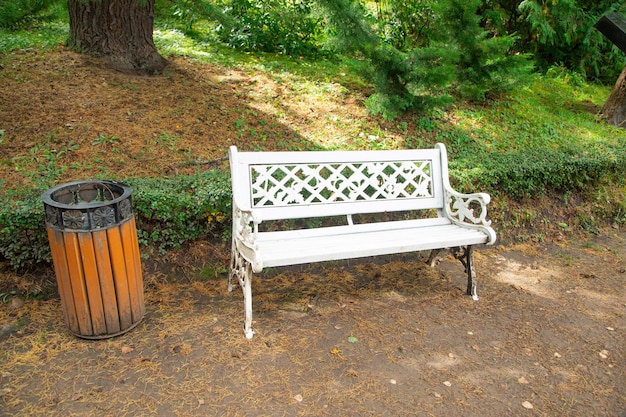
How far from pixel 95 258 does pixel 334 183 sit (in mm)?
2053

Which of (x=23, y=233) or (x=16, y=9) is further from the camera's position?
(x=16, y=9)

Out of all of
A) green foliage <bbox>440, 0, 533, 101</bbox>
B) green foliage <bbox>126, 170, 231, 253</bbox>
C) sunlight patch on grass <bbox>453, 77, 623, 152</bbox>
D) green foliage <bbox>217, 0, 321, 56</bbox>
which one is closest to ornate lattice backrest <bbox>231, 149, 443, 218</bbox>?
green foliage <bbox>126, 170, 231, 253</bbox>

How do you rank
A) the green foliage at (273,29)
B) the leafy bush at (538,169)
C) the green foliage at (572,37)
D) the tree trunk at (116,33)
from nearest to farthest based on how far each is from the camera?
the leafy bush at (538,169)
the tree trunk at (116,33)
the green foliage at (273,29)
the green foliage at (572,37)

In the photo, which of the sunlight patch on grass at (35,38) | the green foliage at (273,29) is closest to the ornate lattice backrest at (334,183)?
the green foliage at (273,29)

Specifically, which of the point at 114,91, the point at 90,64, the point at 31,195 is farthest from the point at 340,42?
the point at 31,195

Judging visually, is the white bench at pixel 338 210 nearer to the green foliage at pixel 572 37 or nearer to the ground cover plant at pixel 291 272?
the ground cover plant at pixel 291 272

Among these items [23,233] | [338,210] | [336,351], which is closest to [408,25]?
[338,210]

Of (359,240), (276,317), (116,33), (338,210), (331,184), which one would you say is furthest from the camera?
(116,33)

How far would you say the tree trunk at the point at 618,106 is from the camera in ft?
24.9

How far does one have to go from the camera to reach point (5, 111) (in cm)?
513

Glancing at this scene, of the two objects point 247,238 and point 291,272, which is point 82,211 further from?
point 291,272

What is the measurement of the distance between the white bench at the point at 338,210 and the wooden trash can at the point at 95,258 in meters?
0.77

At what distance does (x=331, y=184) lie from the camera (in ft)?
13.9

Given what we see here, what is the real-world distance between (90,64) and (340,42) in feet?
10.2
